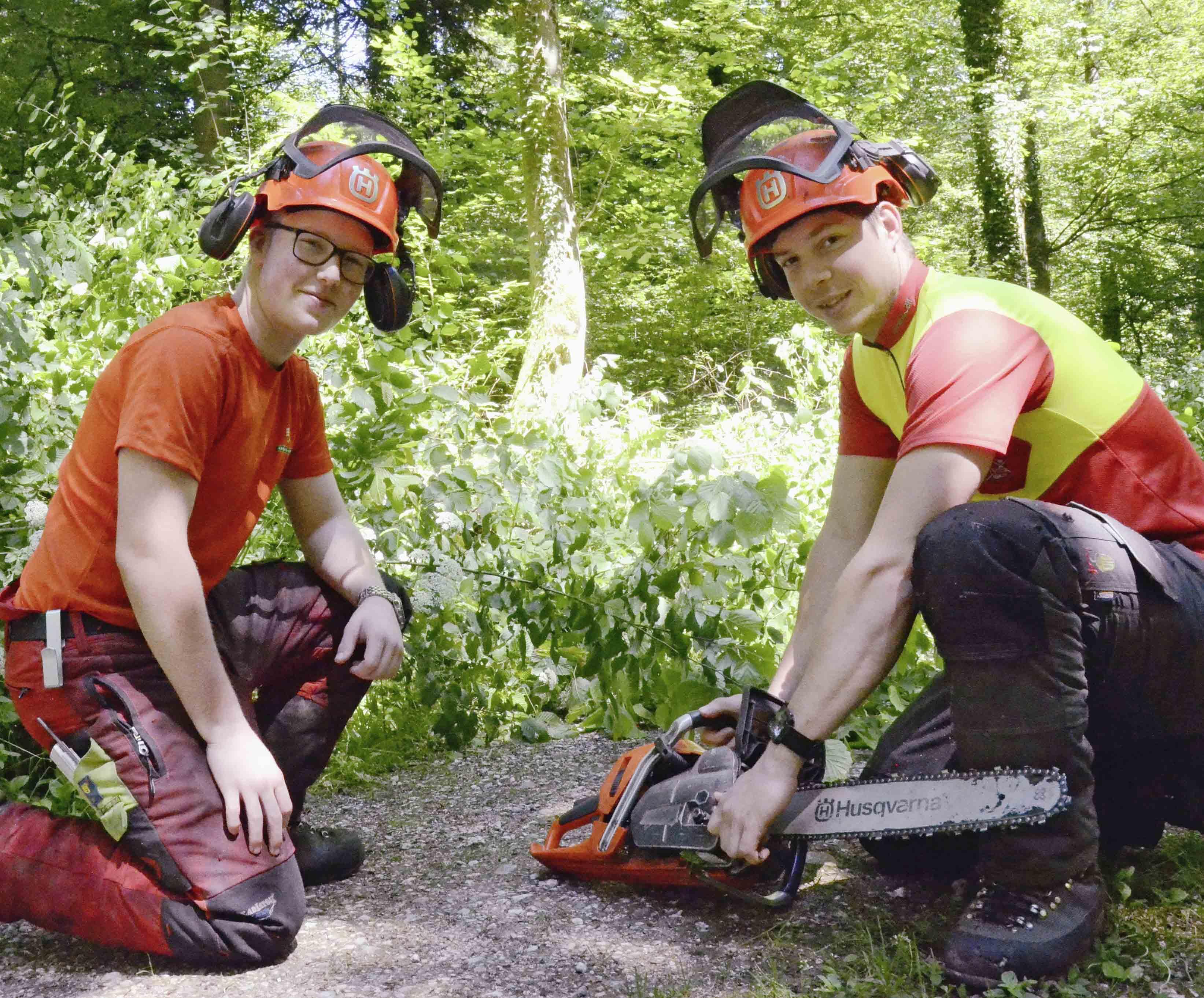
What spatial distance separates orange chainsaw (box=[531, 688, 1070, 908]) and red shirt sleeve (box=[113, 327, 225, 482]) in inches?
45.4

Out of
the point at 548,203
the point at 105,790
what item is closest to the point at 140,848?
the point at 105,790

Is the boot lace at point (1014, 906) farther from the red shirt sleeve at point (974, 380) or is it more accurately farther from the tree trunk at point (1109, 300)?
the tree trunk at point (1109, 300)

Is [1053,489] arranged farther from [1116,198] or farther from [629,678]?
[1116,198]

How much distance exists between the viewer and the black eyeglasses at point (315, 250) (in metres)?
2.39

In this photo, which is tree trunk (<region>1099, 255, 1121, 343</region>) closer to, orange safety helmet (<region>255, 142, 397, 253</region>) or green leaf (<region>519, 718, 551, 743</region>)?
green leaf (<region>519, 718, 551, 743</region>)

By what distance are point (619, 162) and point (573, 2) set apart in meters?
1.96

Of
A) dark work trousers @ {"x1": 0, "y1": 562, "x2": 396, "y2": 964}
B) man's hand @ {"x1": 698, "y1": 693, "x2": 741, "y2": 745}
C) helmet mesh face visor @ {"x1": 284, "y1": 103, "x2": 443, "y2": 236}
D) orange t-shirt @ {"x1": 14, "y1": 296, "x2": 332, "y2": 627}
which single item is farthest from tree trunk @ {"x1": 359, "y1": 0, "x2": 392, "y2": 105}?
man's hand @ {"x1": 698, "y1": 693, "x2": 741, "y2": 745}

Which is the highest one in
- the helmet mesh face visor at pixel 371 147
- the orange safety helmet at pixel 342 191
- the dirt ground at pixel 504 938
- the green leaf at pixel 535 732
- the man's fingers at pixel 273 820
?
the helmet mesh face visor at pixel 371 147

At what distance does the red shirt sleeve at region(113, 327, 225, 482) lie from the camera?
6.91 feet

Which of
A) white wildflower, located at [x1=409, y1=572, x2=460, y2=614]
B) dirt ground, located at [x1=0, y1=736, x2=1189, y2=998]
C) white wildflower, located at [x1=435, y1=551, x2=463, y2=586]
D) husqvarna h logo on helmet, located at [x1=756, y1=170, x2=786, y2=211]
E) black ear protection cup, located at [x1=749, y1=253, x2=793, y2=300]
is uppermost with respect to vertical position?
husqvarna h logo on helmet, located at [x1=756, y1=170, x2=786, y2=211]

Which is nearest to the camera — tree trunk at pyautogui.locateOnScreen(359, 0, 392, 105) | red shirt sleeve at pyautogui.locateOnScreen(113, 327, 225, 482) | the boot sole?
the boot sole

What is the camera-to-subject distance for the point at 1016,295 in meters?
2.20

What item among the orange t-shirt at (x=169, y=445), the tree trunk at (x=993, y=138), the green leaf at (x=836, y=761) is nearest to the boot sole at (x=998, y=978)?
the green leaf at (x=836, y=761)

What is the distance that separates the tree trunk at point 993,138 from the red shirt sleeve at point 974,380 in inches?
492
